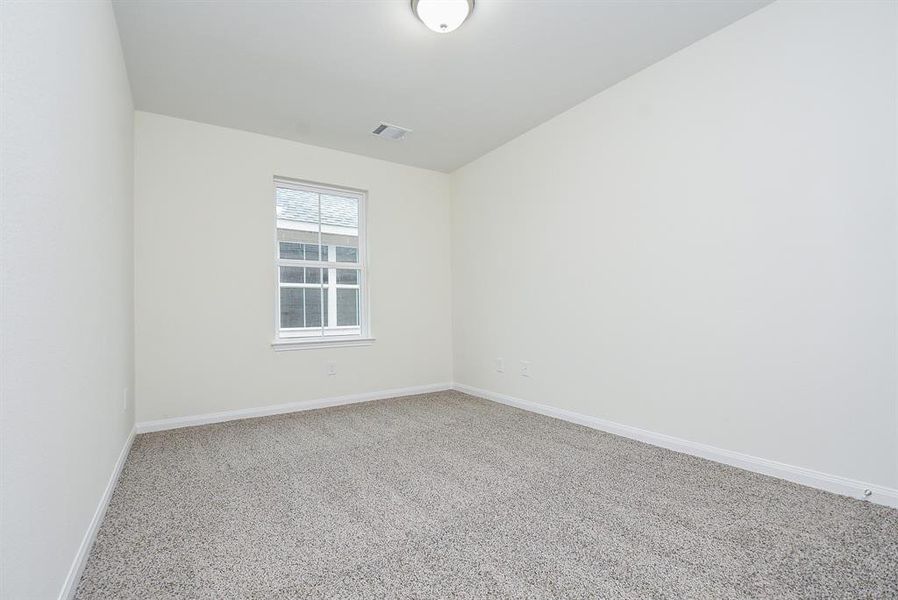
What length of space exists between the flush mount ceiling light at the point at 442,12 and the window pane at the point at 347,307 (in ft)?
8.66

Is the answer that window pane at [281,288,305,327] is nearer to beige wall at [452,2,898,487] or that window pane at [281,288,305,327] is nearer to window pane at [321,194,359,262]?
window pane at [321,194,359,262]

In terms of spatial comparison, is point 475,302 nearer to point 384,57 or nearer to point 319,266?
point 319,266

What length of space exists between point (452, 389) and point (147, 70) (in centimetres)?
382

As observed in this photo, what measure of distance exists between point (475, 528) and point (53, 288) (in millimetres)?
1680

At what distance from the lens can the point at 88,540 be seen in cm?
158

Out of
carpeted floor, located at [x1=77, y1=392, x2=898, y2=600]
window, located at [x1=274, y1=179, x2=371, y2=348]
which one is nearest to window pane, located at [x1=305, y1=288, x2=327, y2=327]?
window, located at [x1=274, y1=179, x2=371, y2=348]

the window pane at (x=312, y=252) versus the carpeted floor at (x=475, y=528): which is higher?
the window pane at (x=312, y=252)

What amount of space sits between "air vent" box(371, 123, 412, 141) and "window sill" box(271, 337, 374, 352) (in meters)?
1.96

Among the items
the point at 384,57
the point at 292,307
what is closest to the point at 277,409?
the point at 292,307

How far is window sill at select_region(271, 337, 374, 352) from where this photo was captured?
379cm

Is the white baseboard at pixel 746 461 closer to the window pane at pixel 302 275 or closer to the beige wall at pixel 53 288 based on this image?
the window pane at pixel 302 275

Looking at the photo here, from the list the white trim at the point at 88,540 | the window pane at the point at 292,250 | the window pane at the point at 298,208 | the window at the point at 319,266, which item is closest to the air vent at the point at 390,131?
the window at the point at 319,266

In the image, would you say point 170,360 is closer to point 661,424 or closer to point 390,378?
point 390,378

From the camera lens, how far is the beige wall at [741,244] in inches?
76.6
